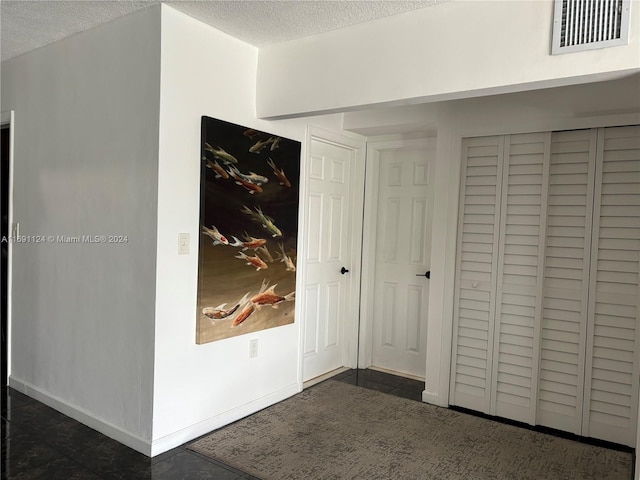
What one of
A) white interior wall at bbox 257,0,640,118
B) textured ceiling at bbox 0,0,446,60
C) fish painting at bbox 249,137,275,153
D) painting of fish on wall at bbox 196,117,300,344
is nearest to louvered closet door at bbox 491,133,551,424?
white interior wall at bbox 257,0,640,118

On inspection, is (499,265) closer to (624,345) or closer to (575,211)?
(575,211)

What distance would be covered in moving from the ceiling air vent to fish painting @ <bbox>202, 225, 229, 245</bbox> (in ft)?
6.34

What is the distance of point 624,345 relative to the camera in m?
2.87

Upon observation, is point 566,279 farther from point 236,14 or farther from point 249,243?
point 236,14

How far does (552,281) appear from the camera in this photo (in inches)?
122

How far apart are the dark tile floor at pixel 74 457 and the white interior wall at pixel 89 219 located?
0.10 metres

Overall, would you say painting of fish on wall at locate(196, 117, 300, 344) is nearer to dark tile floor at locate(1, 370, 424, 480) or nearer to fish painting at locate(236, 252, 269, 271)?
fish painting at locate(236, 252, 269, 271)

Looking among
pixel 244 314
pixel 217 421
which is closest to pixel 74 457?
pixel 217 421

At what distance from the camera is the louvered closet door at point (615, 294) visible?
2.85 meters

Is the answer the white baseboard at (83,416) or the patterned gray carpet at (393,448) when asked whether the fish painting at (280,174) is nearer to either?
the patterned gray carpet at (393,448)

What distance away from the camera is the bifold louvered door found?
289cm

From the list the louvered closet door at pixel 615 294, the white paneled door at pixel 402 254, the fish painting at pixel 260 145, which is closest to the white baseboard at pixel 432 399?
the white paneled door at pixel 402 254

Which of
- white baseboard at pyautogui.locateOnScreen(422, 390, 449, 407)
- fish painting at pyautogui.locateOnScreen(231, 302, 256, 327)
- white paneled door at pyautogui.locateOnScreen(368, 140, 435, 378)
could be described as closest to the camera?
fish painting at pyautogui.locateOnScreen(231, 302, 256, 327)

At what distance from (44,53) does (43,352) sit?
1.99m
